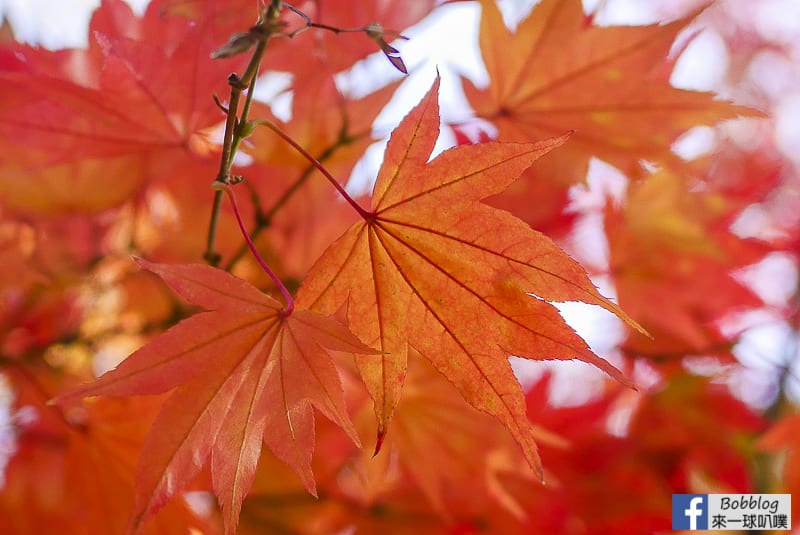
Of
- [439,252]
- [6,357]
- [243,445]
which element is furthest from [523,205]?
[6,357]

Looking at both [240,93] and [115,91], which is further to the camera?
[115,91]

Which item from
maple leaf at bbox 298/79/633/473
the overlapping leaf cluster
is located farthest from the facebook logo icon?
maple leaf at bbox 298/79/633/473

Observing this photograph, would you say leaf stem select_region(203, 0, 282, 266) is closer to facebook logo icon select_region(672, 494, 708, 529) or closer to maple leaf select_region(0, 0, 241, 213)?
maple leaf select_region(0, 0, 241, 213)

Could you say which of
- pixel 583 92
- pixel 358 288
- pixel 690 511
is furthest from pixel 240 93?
pixel 690 511

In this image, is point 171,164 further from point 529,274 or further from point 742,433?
point 742,433

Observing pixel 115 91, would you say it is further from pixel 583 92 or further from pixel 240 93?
pixel 583 92

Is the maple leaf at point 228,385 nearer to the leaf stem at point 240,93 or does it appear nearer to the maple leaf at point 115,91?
the leaf stem at point 240,93
